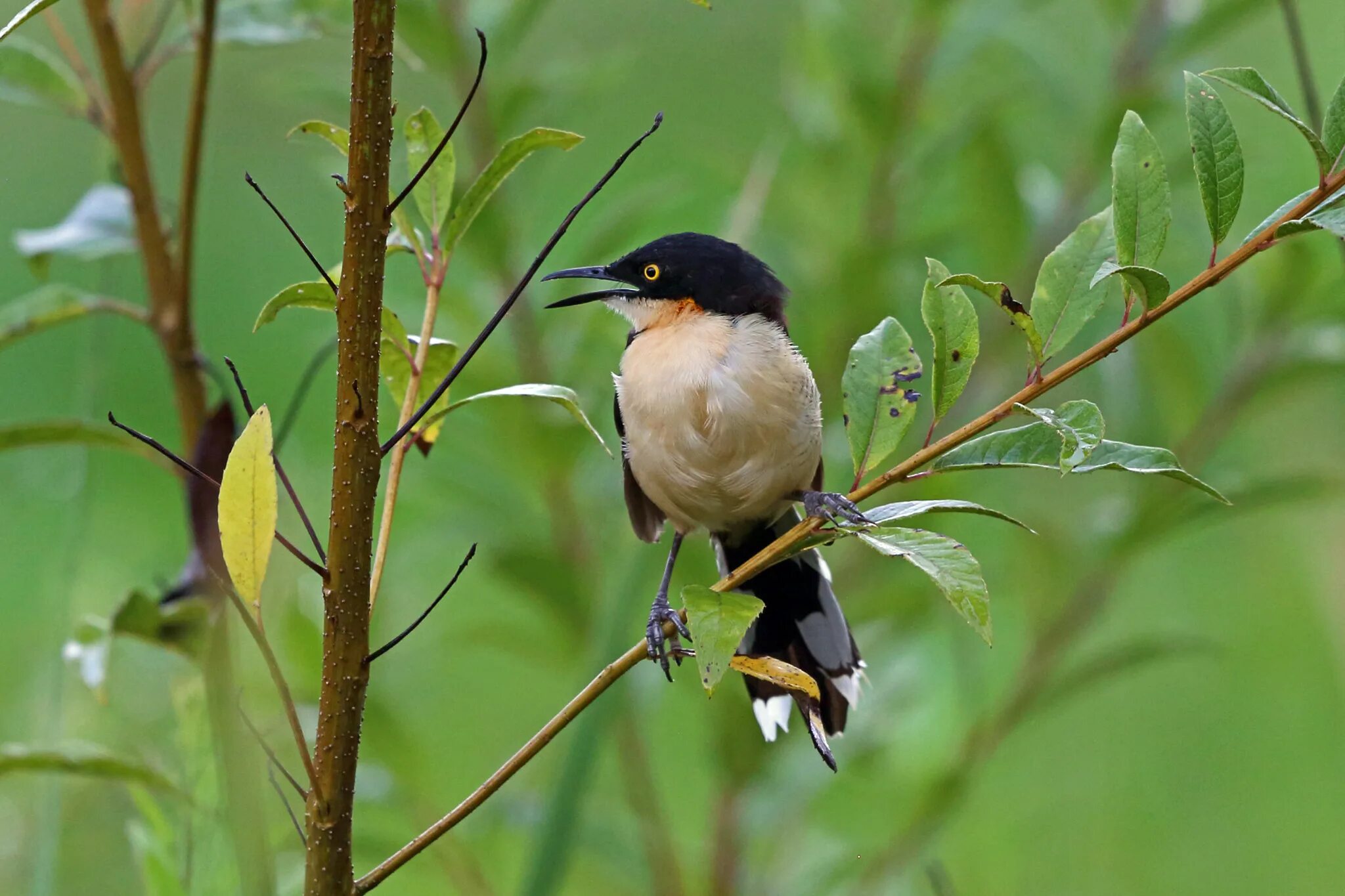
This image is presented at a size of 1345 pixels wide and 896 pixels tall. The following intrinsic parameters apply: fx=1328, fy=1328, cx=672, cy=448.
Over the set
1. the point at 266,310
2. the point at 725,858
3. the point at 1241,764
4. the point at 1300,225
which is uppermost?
the point at 266,310

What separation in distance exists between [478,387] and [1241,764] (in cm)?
400

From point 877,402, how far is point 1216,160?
0.36 m

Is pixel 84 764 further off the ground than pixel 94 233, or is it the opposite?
pixel 94 233

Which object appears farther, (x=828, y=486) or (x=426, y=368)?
(x=828, y=486)

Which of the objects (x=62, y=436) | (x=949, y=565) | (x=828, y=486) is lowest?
(x=828, y=486)

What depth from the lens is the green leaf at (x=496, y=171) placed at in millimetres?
1301

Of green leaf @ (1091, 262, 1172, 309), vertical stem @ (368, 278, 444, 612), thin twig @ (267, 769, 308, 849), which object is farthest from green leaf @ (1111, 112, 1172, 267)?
thin twig @ (267, 769, 308, 849)

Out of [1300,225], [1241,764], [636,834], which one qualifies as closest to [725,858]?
[636,834]

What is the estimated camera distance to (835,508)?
5.16 feet

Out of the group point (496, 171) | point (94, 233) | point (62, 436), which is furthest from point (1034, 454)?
point (94, 233)

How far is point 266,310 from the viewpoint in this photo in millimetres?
1248

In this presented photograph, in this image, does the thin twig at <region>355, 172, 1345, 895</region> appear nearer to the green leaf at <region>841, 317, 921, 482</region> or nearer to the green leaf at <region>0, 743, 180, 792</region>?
the green leaf at <region>841, 317, 921, 482</region>

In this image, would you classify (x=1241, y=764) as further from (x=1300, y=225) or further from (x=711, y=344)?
(x=1300, y=225)

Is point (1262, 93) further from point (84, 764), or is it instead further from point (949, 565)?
point (84, 764)
